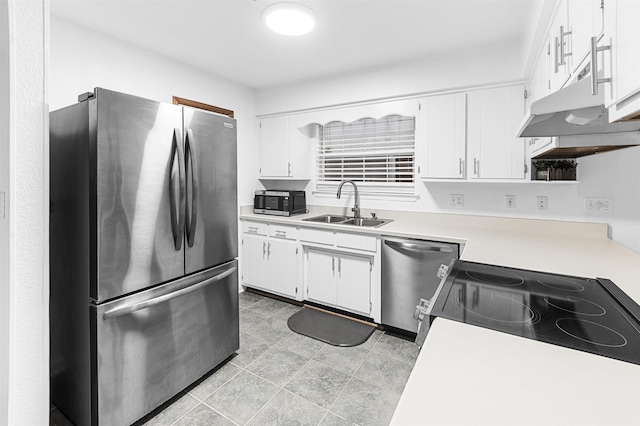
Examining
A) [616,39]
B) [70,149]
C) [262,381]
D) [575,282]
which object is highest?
[616,39]

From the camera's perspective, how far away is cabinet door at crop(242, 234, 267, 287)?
3441mm

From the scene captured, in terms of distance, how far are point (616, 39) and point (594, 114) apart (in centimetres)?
38

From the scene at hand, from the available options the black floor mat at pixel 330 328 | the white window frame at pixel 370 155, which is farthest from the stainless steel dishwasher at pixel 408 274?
the white window frame at pixel 370 155

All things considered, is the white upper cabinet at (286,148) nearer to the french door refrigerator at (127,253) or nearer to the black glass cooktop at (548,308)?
the french door refrigerator at (127,253)

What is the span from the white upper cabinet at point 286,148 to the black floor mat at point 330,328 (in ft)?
5.25

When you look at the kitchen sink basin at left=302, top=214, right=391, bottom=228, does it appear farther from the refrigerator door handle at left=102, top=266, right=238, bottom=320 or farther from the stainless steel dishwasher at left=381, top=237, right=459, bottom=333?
the refrigerator door handle at left=102, top=266, right=238, bottom=320

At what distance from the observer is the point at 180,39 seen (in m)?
2.52

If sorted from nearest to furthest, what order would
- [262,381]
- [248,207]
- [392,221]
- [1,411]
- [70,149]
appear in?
[1,411] → [70,149] → [262,381] → [392,221] → [248,207]

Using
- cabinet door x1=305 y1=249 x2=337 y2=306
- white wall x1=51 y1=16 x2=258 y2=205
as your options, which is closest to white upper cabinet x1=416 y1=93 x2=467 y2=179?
cabinet door x1=305 y1=249 x2=337 y2=306

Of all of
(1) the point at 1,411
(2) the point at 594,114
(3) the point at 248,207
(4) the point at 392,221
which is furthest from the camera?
(3) the point at 248,207

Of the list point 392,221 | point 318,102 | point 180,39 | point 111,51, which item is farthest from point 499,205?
point 111,51

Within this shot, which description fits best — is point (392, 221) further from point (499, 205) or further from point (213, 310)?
point (213, 310)

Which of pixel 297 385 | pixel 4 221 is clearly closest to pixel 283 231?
pixel 297 385

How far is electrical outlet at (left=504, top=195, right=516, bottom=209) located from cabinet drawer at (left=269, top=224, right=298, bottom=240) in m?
1.94
